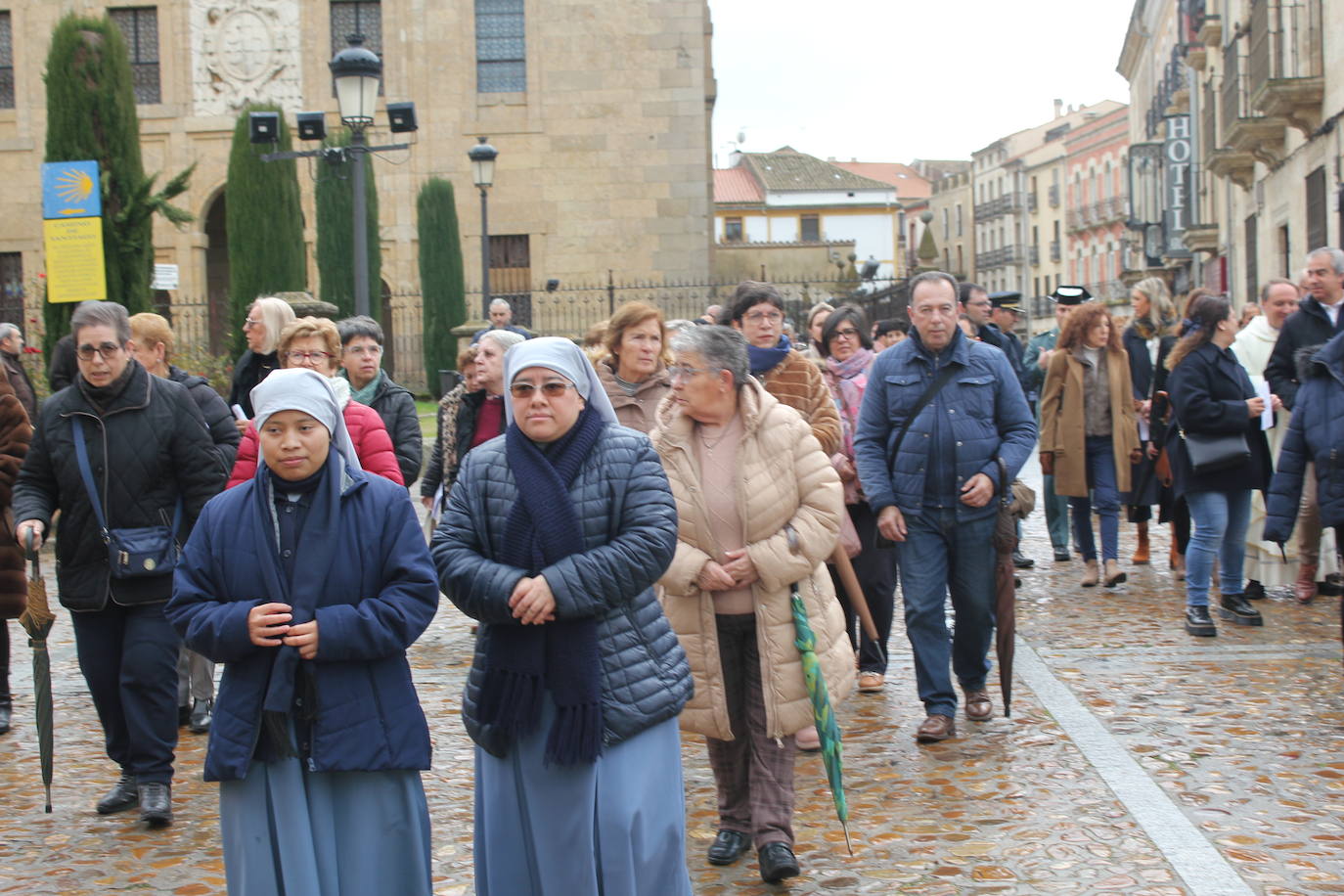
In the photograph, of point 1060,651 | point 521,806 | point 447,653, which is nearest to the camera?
point 521,806

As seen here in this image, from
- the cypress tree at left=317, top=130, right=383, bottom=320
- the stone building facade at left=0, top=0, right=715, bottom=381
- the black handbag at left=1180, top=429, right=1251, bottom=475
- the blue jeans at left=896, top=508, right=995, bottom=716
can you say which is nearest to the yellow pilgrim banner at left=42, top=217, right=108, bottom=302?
the cypress tree at left=317, top=130, right=383, bottom=320

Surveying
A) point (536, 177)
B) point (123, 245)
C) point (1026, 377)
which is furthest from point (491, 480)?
point (536, 177)

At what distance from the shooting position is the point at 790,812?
16.2 ft

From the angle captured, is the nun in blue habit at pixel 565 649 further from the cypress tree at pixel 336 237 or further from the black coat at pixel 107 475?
the cypress tree at pixel 336 237

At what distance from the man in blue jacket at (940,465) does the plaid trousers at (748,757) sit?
61.2 inches

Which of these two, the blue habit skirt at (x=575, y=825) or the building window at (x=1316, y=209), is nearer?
the blue habit skirt at (x=575, y=825)

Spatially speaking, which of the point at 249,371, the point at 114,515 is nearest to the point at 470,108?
the point at 249,371

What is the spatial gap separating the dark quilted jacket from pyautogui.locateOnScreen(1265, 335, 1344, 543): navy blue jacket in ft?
14.1

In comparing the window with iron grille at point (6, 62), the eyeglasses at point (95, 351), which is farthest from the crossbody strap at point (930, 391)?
the window with iron grille at point (6, 62)

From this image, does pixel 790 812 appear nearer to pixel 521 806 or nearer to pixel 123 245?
pixel 521 806

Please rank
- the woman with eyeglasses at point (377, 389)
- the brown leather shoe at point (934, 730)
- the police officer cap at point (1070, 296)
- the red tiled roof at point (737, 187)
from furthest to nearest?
the red tiled roof at point (737, 187)
the police officer cap at point (1070, 296)
the woman with eyeglasses at point (377, 389)
the brown leather shoe at point (934, 730)

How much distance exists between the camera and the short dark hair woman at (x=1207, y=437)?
27.8 feet

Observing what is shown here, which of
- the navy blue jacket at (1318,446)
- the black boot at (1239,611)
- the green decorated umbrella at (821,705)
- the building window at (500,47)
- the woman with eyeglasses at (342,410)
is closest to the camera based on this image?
the green decorated umbrella at (821,705)

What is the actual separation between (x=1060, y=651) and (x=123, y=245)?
13.3 metres
